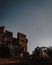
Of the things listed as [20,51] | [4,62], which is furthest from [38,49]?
[4,62]

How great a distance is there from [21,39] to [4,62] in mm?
12582

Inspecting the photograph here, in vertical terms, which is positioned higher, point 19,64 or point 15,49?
point 15,49

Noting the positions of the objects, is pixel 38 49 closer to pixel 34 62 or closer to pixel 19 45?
pixel 19 45

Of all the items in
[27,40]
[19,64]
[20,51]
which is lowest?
[19,64]

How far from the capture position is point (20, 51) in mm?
35656

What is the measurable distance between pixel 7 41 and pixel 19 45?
9.82 ft

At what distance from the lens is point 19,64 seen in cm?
2205

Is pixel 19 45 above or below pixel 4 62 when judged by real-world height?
above

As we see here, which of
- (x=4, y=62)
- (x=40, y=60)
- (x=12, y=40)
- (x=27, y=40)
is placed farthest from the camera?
(x=27, y=40)

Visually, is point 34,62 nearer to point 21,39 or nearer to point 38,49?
point 38,49

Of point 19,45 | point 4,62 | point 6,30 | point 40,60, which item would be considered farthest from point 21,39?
point 40,60

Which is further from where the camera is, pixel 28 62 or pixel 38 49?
pixel 38 49

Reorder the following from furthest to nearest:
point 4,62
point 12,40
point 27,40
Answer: point 27,40
point 12,40
point 4,62

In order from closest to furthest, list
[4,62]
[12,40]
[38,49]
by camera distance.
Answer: [4,62] < [38,49] < [12,40]
